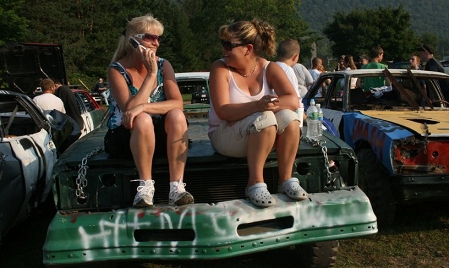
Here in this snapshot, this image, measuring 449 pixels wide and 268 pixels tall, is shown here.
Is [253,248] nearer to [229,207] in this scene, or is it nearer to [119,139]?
[229,207]

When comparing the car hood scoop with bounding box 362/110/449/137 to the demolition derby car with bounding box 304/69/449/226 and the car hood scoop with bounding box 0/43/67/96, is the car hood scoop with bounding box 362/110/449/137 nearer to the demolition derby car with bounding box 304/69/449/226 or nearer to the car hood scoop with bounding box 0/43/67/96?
the demolition derby car with bounding box 304/69/449/226

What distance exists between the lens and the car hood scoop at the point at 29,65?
1122 cm

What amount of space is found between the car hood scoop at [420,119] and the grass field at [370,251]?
98 cm

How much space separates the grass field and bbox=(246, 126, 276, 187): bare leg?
3.27ft

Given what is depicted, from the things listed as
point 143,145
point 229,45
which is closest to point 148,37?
point 229,45

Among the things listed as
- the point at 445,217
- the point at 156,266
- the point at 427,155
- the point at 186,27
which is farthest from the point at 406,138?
the point at 186,27

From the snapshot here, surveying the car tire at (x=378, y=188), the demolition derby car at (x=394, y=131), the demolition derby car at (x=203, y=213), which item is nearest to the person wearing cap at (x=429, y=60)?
the demolition derby car at (x=394, y=131)

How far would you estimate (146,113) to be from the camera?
3611 millimetres

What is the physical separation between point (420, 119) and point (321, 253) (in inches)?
83.0

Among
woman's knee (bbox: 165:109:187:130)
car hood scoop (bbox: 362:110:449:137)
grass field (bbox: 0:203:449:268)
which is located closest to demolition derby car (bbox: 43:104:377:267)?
woman's knee (bbox: 165:109:187:130)

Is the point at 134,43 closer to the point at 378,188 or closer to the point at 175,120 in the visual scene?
the point at 175,120

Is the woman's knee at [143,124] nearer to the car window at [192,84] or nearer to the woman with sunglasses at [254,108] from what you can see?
the woman with sunglasses at [254,108]

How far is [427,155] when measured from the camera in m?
4.59

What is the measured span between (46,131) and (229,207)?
300 centimetres
